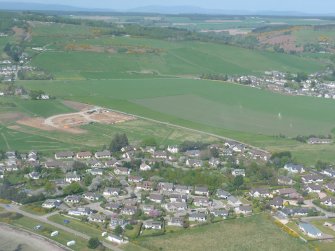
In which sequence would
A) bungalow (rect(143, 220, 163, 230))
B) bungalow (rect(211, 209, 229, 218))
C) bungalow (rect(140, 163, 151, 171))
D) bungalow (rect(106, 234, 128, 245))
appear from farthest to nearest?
bungalow (rect(140, 163, 151, 171)) → bungalow (rect(211, 209, 229, 218)) → bungalow (rect(143, 220, 163, 230)) → bungalow (rect(106, 234, 128, 245))

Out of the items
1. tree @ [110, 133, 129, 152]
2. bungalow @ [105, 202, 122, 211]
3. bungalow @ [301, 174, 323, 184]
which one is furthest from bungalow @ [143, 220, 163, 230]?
tree @ [110, 133, 129, 152]

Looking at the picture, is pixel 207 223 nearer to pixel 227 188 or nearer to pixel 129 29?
pixel 227 188

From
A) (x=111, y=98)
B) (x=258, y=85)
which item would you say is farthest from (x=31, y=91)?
(x=258, y=85)

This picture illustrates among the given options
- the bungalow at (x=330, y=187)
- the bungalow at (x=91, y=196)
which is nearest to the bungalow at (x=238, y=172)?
the bungalow at (x=330, y=187)

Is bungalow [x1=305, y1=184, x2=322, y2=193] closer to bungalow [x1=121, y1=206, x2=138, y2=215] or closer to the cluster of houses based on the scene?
bungalow [x1=121, y1=206, x2=138, y2=215]

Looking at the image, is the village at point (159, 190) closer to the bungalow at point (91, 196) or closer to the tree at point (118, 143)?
the bungalow at point (91, 196)
